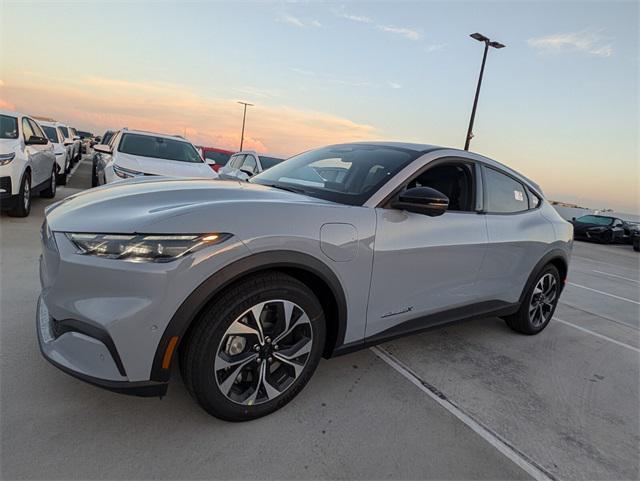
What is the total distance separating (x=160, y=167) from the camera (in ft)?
23.6

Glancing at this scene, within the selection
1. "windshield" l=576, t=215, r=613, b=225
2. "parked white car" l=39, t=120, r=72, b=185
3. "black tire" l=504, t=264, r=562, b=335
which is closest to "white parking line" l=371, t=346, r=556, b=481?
"black tire" l=504, t=264, r=562, b=335

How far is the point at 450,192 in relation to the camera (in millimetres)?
3143

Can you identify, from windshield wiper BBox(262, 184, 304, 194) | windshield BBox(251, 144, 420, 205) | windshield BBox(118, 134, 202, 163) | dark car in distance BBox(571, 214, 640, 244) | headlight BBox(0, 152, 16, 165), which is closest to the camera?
windshield BBox(251, 144, 420, 205)

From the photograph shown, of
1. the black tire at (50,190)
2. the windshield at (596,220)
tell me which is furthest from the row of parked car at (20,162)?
the windshield at (596,220)

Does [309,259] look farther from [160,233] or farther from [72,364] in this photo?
[72,364]

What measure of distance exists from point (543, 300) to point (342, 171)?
98.1 inches

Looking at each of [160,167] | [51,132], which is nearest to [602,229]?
[160,167]

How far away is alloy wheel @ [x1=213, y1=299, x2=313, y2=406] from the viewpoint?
2.03m

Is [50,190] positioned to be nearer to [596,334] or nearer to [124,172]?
[124,172]

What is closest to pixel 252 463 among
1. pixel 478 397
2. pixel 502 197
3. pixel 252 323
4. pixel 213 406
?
pixel 213 406

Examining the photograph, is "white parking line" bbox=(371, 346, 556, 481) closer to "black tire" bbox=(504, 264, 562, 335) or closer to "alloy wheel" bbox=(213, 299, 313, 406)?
"alloy wheel" bbox=(213, 299, 313, 406)

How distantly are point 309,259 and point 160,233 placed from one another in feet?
2.42

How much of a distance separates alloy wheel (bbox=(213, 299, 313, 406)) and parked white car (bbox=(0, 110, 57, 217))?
18.1ft

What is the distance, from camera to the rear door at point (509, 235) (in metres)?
3.28
